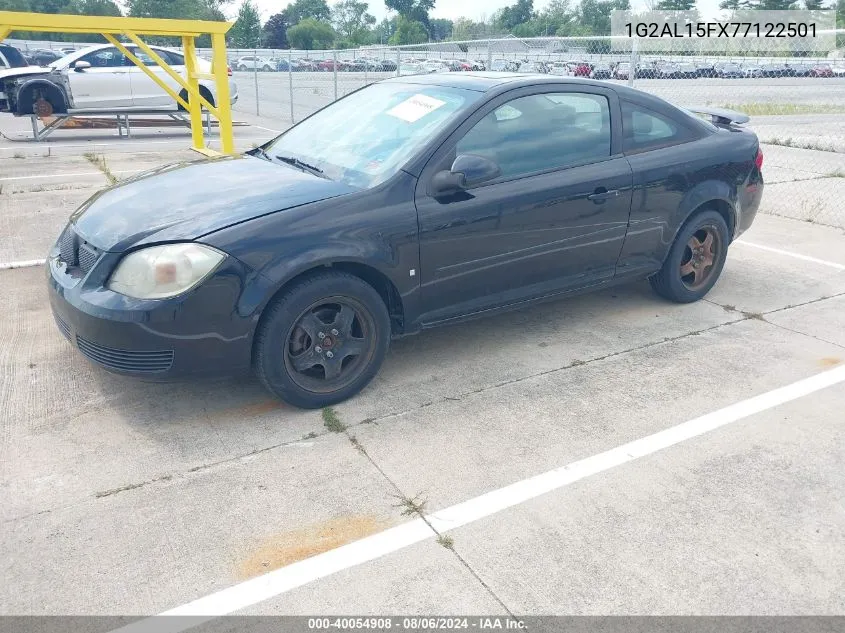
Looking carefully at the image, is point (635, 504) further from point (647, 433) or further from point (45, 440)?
point (45, 440)

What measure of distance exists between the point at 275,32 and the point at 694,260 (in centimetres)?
9624

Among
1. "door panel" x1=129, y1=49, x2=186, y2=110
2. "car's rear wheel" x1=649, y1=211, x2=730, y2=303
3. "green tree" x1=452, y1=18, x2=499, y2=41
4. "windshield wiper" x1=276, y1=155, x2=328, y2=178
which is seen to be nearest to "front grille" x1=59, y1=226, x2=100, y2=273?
"windshield wiper" x1=276, y1=155, x2=328, y2=178

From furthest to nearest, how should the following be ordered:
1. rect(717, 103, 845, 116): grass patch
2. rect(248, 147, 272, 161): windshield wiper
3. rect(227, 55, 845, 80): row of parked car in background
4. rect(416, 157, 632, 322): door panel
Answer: rect(717, 103, 845, 116): grass patch → rect(227, 55, 845, 80): row of parked car in background → rect(248, 147, 272, 161): windshield wiper → rect(416, 157, 632, 322): door panel

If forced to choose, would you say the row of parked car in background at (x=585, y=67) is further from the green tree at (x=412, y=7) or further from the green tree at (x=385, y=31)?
the green tree at (x=412, y=7)

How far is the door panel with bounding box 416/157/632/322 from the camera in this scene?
3887mm

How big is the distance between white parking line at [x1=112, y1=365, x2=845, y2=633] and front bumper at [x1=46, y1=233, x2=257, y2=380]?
115 centimetres

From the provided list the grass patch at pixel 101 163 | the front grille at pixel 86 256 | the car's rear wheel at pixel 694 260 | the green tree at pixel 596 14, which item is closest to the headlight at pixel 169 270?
the front grille at pixel 86 256

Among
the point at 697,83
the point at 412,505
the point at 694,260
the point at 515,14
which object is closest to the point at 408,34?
the point at 515,14

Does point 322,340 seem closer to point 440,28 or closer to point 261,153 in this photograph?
point 261,153

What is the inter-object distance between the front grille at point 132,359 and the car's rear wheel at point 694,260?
3.43 metres

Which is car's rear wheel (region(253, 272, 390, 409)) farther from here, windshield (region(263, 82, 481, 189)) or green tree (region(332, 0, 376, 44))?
green tree (region(332, 0, 376, 44))

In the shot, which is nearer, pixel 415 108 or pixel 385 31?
pixel 415 108

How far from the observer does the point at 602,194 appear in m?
4.43

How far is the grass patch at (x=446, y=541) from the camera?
2749 millimetres
